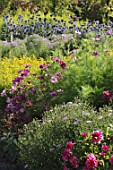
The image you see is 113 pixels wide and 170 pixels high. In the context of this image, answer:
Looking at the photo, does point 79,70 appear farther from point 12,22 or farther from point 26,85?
point 12,22

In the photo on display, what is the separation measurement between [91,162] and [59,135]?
0.52 m

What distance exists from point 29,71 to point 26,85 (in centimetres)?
32

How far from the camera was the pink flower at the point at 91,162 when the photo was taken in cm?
346

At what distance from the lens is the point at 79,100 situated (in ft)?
15.0

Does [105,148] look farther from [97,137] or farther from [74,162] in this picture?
[74,162]

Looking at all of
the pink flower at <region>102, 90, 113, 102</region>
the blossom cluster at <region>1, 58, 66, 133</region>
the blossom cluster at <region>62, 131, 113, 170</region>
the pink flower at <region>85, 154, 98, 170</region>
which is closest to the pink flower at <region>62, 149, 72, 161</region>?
the blossom cluster at <region>62, 131, 113, 170</region>

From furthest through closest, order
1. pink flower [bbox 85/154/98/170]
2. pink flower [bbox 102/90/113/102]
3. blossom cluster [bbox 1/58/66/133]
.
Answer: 1. blossom cluster [bbox 1/58/66/133]
2. pink flower [bbox 102/90/113/102]
3. pink flower [bbox 85/154/98/170]

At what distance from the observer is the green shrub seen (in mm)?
3787

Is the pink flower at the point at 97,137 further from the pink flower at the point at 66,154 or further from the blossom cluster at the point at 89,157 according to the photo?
the pink flower at the point at 66,154

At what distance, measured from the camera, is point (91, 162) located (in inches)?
136

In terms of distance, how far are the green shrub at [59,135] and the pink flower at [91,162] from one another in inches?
7.3

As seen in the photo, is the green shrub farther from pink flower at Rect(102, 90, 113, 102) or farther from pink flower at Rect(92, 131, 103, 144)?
pink flower at Rect(102, 90, 113, 102)

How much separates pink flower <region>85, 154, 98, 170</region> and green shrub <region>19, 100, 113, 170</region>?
18 cm

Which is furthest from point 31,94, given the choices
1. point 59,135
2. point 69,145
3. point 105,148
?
point 105,148
